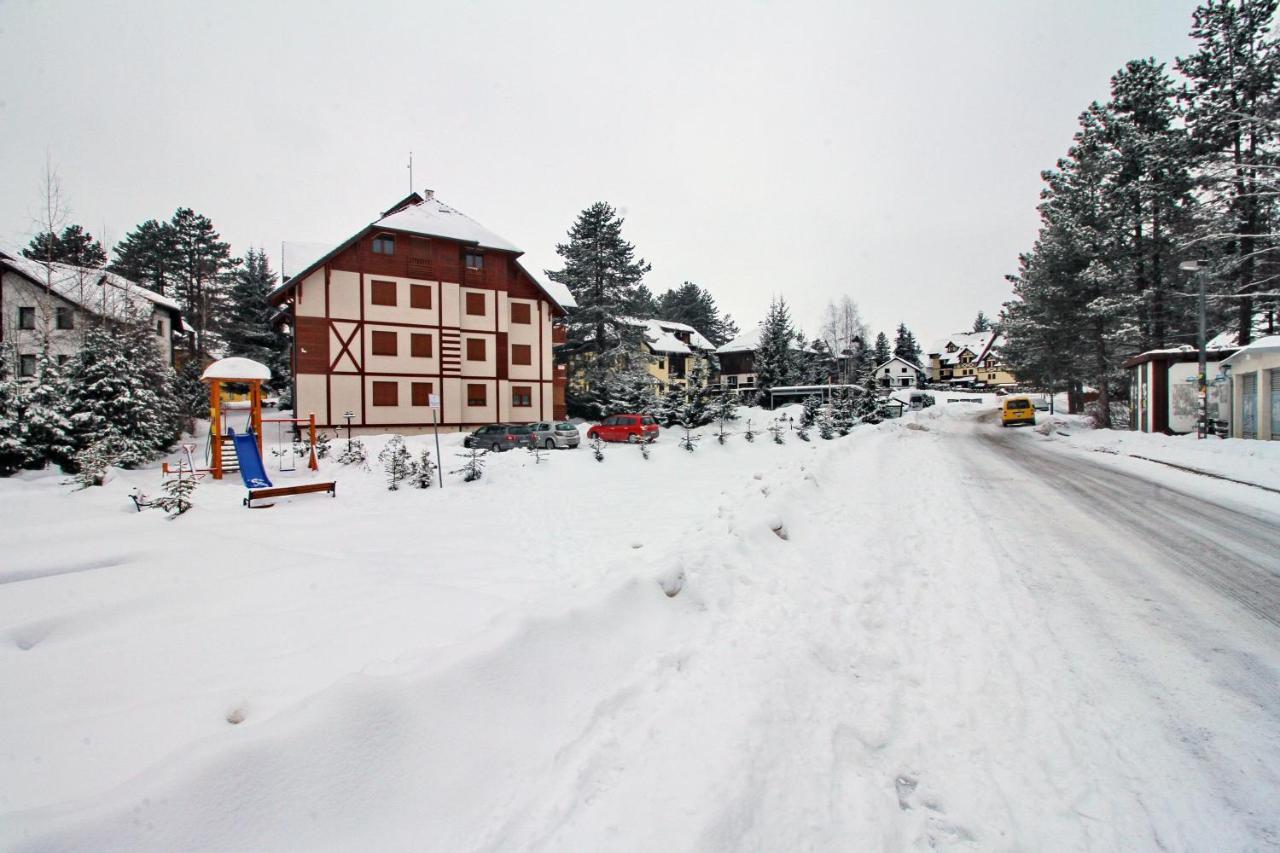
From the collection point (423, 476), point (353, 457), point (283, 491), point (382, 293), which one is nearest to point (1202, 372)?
point (423, 476)

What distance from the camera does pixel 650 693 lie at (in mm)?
3705

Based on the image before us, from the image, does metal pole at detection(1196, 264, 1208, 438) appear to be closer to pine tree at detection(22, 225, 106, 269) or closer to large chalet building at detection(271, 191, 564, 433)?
large chalet building at detection(271, 191, 564, 433)

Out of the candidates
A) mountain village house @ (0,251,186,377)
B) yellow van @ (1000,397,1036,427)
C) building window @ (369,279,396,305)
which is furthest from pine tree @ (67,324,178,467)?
yellow van @ (1000,397,1036,427)

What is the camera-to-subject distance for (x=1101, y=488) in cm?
1205

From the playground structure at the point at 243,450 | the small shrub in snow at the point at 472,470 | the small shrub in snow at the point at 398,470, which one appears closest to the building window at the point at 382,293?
the playground structure at the point at 243,450

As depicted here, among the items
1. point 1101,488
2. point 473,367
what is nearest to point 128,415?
point 473,367

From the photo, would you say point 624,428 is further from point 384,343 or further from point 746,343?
point 746,343

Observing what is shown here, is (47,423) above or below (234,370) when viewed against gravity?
below

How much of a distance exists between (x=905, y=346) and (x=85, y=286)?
100020 mm

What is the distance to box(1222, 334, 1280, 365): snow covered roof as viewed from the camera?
17.1m

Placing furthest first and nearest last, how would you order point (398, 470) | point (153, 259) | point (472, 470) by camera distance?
point (153, 259), point (472, 470), point (398, 470)

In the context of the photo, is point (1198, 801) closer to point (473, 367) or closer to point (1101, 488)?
point (1101, 488)

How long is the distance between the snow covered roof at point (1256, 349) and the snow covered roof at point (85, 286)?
138 ft

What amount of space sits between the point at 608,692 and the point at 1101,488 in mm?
13299
